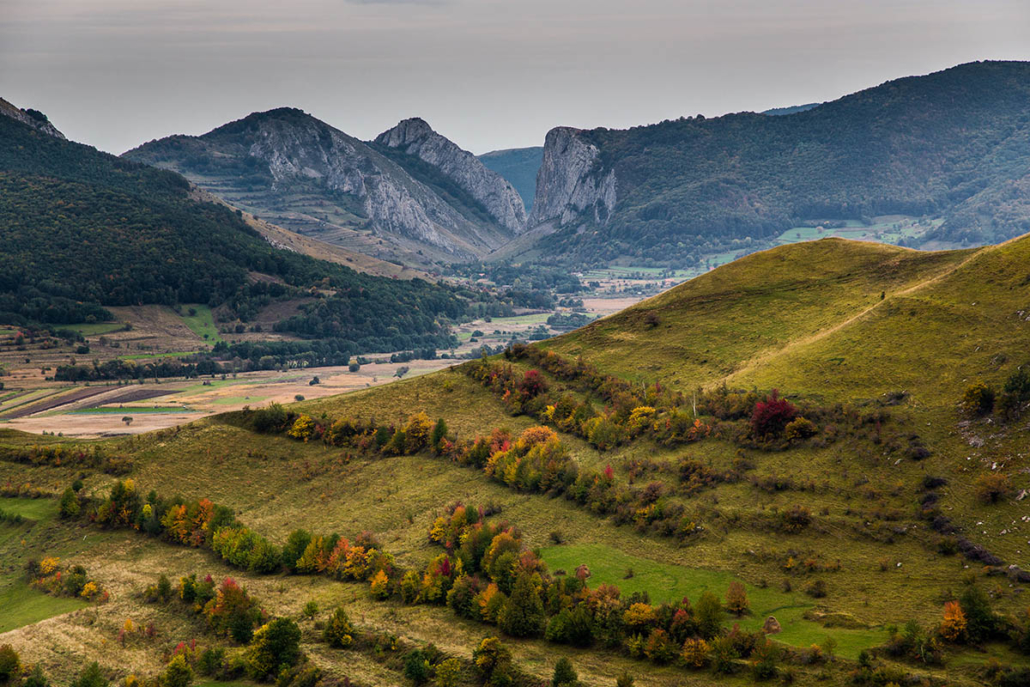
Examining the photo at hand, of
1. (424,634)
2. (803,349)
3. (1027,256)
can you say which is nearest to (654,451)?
(803,349)

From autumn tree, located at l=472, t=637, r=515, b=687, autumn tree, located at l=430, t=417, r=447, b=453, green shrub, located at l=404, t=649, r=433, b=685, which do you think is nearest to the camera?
autumn tree, located at l=472, t=637, r=515, b=687

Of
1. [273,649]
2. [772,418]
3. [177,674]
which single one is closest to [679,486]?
[772,418]

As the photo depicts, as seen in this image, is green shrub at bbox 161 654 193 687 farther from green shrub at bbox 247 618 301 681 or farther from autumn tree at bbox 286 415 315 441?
autumn tree at bbox 286 415 315 441

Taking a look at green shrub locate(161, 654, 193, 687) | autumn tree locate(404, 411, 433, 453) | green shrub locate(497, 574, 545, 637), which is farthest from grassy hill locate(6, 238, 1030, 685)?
green shrub locate(161, 654, 193, 687)

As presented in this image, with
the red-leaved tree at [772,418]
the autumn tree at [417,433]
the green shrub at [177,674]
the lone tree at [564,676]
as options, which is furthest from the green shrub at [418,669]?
the autumn tree at [417,433]

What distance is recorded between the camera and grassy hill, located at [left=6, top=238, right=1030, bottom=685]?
6850 centimetres

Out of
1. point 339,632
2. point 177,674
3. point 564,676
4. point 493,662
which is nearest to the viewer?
point 564,676

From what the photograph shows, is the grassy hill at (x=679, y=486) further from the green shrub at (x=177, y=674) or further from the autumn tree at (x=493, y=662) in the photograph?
the green shrub at (x=177, y=674)

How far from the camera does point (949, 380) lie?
3642 inches

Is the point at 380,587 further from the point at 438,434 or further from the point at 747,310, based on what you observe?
the point at 747,310

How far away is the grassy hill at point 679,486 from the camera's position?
225ft

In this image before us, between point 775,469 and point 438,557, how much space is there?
125ft

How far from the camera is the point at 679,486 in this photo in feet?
312

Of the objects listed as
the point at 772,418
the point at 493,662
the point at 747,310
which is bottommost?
the point at 493,662
